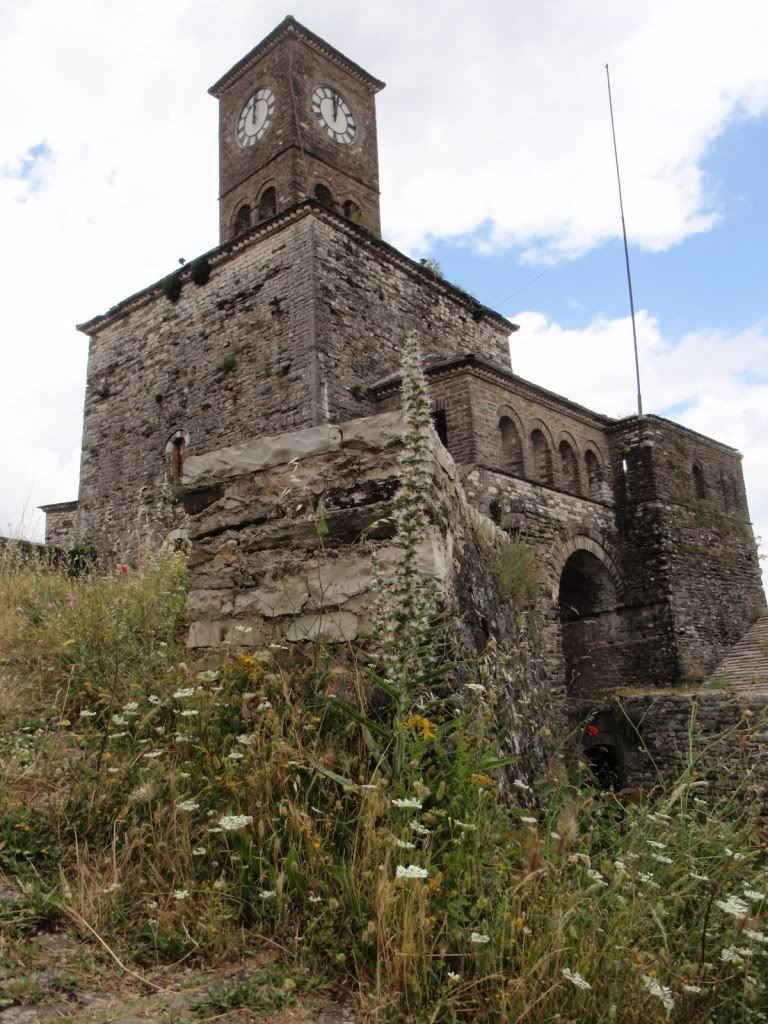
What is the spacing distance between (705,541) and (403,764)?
18.1m

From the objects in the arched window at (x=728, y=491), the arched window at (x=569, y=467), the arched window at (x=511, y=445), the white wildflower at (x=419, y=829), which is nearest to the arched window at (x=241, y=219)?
the arched window at (x=511, y=445)

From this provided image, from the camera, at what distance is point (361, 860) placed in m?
2.48

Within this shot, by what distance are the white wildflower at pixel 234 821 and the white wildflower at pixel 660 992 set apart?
1314 millimetres

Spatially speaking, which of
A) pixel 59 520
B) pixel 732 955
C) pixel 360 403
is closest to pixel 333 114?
pixel 360 403

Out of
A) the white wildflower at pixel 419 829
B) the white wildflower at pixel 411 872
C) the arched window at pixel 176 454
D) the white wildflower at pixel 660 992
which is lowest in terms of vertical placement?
the white wildflower at pixel 660 992

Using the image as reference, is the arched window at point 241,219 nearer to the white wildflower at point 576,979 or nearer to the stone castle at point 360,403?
the stone castle at point 360,403

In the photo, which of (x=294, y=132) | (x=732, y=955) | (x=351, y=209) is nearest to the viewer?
(x=732, y=955)

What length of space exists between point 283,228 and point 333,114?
17.9ft

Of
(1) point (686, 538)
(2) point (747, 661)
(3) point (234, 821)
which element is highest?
(1) point (686, 538)

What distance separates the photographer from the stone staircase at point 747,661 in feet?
43.1

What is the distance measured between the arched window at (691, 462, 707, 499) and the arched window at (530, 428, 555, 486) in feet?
17.6

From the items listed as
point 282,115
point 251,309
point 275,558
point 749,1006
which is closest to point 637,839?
point 749,1006

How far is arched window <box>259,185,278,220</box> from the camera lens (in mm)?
18641

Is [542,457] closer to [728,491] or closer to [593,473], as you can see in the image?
[593,473]
